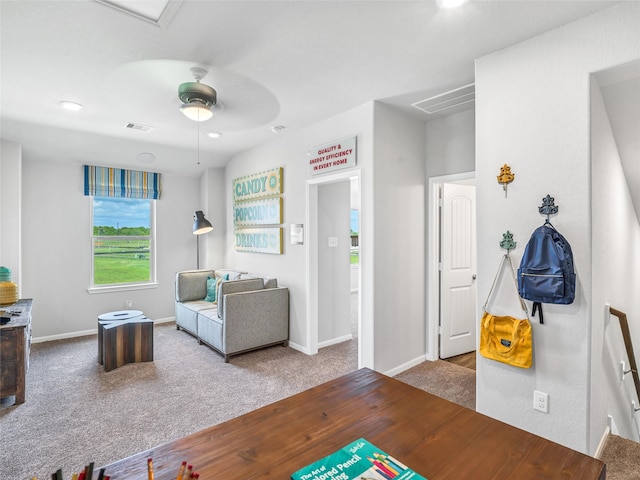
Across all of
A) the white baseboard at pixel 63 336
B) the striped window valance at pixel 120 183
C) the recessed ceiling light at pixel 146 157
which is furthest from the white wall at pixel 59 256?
the recessed ceiling light at pixel 146 157

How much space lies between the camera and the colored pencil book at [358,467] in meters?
0.84

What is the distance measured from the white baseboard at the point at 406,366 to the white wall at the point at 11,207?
4395mm

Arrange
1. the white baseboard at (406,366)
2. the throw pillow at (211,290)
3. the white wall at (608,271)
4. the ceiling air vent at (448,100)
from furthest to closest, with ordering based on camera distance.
A: the throw pillow at (211,290) < the white baseboard at (406,366) < the ceiling air vent at (448,100) < the white wall at (608,271)

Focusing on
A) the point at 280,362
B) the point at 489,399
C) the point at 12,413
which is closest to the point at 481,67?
the point at 489,399

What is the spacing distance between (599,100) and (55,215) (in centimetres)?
604

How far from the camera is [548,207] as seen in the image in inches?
84.1

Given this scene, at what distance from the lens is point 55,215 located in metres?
4.75

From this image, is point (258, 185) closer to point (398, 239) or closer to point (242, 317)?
point (242, 317)

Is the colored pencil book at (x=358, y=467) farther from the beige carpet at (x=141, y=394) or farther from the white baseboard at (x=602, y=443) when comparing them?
the white baseboard at (x=602, y=443)

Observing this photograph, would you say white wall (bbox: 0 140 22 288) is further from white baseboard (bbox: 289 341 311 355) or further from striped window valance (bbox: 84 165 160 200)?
white baseboard (bbox: 289 341 311 355)

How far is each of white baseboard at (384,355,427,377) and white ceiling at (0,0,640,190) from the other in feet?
8.74

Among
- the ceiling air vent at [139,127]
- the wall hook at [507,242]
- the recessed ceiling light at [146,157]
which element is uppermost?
the ceiling air vent at [139,127]

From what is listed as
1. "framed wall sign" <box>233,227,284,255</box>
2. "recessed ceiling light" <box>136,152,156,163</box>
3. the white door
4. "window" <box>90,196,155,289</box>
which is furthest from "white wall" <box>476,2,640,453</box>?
"window" <box>90,196,155,289</box>

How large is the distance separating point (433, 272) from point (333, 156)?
1706mm
